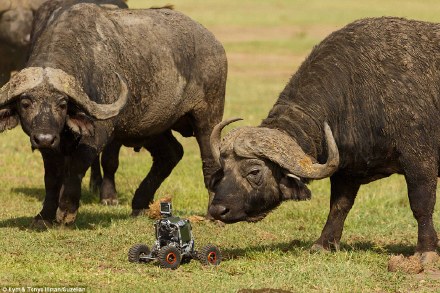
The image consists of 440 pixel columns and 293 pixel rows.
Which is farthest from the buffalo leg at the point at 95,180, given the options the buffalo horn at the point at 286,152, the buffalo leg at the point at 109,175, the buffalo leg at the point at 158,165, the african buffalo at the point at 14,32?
the buffalo horn at the point at 286,152

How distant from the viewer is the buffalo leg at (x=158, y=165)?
11.9m

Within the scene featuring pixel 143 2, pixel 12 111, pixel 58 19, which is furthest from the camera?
pixel 143 2

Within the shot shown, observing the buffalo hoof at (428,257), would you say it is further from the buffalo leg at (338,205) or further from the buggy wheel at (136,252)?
the buggy wheel at (136,252)

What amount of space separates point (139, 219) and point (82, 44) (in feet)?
6.60

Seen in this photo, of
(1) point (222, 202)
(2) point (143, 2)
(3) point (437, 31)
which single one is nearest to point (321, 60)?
(3) point (437, 31)

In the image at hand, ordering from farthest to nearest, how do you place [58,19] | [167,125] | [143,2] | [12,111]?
[143,2] → [167,125] → [58,19] → [12,111]

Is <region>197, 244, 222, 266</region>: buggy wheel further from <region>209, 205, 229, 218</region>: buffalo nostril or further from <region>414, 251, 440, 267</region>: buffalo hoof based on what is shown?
<region>414, 251, 440, 267</region>: buffalo hoof

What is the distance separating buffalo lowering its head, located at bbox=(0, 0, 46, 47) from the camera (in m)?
17.2

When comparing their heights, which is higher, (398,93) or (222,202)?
(398,93)

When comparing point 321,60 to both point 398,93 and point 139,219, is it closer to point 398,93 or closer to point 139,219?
point 398,93

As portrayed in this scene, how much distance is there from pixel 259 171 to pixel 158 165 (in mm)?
3859

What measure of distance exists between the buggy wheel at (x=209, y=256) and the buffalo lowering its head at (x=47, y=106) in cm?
185

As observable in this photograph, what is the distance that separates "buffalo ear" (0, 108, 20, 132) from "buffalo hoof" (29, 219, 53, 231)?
1041 mm

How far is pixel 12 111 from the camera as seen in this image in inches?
388
